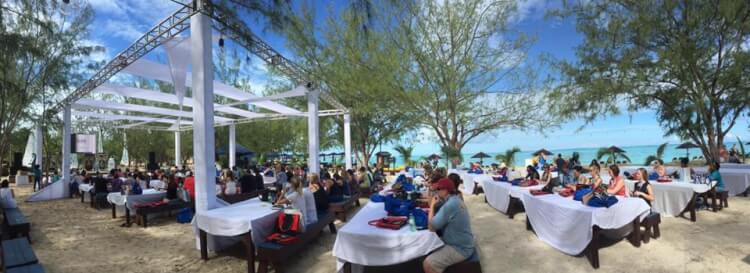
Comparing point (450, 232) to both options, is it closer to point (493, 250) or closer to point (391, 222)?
point (391, 222)

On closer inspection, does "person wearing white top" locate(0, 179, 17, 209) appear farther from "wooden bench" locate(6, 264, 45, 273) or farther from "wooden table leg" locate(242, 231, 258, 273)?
"wooden table leg" locate(242, 231, 258, 273)

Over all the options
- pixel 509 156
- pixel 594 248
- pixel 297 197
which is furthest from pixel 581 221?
pixel 509 156

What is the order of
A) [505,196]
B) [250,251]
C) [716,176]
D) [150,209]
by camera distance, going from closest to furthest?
[250,251] → [716,176] → [150,209] → [505,196]

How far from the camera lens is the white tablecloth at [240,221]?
454cm

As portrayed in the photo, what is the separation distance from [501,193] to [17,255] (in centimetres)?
785

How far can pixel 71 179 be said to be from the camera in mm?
13789

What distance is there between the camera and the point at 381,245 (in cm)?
359

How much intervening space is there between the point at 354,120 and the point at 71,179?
39.4ft

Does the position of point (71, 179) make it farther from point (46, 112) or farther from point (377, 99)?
point (377, 99)

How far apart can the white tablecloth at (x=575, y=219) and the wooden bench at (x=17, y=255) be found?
6.29 meters

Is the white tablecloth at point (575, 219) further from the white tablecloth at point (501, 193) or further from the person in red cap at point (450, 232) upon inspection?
the person in red cap at point (450, 232)

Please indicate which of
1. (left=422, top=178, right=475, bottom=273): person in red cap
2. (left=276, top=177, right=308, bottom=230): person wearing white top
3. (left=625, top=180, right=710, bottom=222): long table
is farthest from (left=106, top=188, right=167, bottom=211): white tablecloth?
(left=625, top=180, right=710, bottom=222): long table

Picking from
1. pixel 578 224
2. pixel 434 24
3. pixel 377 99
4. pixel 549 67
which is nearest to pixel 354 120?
pixel 377 99

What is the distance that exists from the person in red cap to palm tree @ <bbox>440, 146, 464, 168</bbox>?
12168mm
